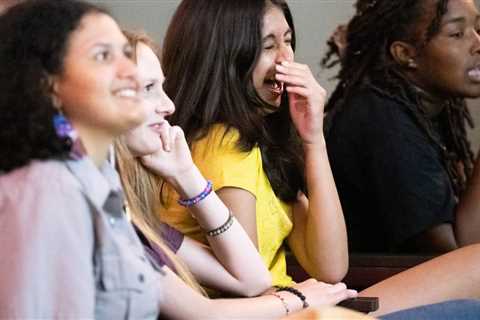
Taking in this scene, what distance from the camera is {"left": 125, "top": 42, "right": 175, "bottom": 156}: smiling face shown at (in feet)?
6.14

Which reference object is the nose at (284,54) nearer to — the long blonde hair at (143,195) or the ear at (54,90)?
the long blonde hair at (143,195)

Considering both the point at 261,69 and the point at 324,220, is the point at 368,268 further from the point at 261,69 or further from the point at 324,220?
the point at 261,69

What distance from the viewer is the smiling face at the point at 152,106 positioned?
Answer: 1872 millimetres

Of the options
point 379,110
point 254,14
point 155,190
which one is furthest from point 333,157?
point 155,190

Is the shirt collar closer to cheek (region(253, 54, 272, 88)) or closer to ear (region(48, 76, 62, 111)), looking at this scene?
ear (region(48, 76, 62, 111))

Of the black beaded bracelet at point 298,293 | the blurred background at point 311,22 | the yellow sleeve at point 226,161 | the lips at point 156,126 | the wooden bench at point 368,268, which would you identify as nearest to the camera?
the lips at point 156,126

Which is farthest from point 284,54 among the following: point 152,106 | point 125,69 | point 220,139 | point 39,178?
point 39,178

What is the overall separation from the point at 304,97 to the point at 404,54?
663 millimetres

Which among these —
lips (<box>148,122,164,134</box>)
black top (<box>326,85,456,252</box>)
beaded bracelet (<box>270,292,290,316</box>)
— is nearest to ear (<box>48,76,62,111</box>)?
lips (<box>148,122,164,134</box>)

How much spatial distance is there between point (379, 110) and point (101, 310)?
149 centimetres

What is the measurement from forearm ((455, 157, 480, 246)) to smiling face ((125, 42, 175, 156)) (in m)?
1.02

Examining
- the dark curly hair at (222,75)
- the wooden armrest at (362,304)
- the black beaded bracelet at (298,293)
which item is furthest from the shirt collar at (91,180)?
the dark curly hair at (222,75)

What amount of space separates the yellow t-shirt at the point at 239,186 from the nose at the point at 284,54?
193mm

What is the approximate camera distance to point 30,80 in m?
1.38
